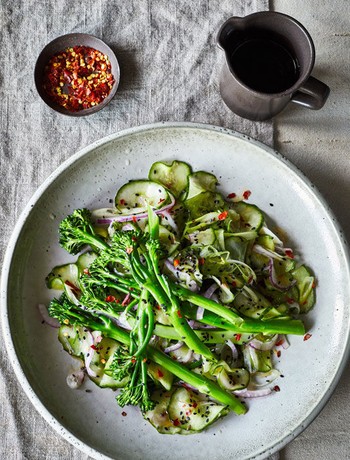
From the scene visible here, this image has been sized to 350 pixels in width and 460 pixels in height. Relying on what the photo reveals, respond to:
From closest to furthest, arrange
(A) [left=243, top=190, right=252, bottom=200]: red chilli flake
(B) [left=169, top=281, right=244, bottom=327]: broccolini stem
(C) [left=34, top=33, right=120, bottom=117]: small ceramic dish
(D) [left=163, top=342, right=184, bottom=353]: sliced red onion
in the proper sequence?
1. (B) [left=169, top=281, right=244, bottom=327]: broccolini stem
2. (D) [left=163, top=342, right=184, bottom=353]: sliced red onion
3. (A) [left=243, top=190, right=252, bottom=200]: red chilli flake
4. (C) [left=34, top=33, right=120, bottom=117]: small ceramic dish

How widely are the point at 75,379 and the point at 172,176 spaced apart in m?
0.70

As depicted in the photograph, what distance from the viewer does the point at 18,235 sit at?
192cm

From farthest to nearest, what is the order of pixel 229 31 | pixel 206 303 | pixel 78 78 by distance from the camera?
1. pixel 78 78
2. pixel 229 31
3. pixel 206 303

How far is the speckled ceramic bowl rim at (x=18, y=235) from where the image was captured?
6.18ft

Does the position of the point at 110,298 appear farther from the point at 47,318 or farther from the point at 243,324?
the point at 243,324

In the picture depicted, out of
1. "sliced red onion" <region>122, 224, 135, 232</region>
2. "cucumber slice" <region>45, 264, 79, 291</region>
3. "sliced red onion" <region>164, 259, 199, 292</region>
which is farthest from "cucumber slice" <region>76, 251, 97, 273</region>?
"sliced red onion" <region>164, 259, 199, 292</region>

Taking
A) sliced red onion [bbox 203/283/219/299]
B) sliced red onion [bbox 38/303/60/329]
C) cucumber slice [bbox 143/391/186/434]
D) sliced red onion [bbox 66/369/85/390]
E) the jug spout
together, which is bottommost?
cucumber slice [bbox 143/391/186/434]

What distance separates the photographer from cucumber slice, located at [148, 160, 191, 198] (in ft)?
6.40

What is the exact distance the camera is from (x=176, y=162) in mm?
1961

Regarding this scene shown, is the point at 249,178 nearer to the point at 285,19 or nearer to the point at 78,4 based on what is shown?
the point at 285,19

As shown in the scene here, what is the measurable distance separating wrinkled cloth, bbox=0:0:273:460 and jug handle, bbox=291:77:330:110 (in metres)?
0.19

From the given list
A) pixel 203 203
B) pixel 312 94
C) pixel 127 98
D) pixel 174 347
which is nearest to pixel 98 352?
pixel 174 347

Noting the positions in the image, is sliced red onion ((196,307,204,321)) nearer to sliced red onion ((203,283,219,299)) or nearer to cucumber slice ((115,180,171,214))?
sliced red onion ((203,283,219,299))

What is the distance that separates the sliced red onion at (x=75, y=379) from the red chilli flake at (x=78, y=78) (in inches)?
→ 33.6
